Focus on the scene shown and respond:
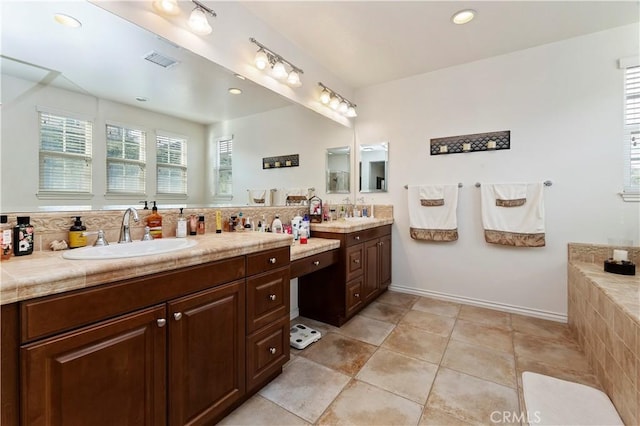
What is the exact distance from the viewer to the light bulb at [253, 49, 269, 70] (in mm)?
2053

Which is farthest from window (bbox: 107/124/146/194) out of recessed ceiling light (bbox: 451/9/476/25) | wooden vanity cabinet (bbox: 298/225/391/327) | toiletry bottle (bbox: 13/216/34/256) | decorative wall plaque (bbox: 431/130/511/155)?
decorative wall plaque (bbox: 431/130/511/155)

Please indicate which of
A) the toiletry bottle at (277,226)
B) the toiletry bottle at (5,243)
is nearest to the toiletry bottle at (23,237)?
the toiletry bottle at (5,243)

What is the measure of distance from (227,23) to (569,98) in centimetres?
295

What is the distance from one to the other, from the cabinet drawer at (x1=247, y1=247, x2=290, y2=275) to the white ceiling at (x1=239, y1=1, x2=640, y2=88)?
1.82 meters

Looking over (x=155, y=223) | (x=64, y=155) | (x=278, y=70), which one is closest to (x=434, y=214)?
(x=278, y=70)

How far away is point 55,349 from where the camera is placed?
0.81 metres

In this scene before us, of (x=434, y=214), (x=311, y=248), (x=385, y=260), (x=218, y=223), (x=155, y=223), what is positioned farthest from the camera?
(x=385, y=260)

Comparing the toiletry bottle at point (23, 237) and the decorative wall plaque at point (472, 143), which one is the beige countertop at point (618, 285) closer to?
the decorative wall plaque at point (472, 143)

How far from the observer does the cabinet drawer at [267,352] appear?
1.47 meters

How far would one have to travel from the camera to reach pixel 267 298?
1559 millimetres

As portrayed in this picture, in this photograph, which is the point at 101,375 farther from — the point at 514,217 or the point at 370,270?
the point at 514,217

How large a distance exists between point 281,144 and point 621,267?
2.86 m

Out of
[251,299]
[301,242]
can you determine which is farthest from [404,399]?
[301,242]

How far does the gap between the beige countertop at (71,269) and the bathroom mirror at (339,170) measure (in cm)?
215
